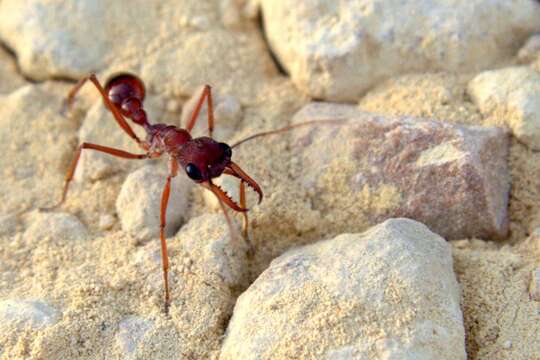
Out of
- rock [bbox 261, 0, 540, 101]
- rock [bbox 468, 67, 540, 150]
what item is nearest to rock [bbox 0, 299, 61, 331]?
rock [bbox 261, 0, 540, 101]

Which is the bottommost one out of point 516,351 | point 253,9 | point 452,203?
point 516,351

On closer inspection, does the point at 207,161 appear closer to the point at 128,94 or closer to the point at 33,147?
the point at 128,94

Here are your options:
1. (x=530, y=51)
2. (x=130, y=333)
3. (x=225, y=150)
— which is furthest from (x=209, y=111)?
(x=530, y=51)

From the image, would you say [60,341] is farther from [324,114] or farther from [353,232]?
[324,114]

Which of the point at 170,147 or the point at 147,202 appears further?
the point at 170,147

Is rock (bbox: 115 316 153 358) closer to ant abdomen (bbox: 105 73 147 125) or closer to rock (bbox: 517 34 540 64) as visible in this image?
ant abdomen (bbox: 105 73 147 125)

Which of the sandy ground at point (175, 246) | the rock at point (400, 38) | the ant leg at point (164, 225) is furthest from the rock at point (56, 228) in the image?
the rock at point (400, 38)

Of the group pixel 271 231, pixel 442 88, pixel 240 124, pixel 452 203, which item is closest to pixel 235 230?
pixel 271 231
